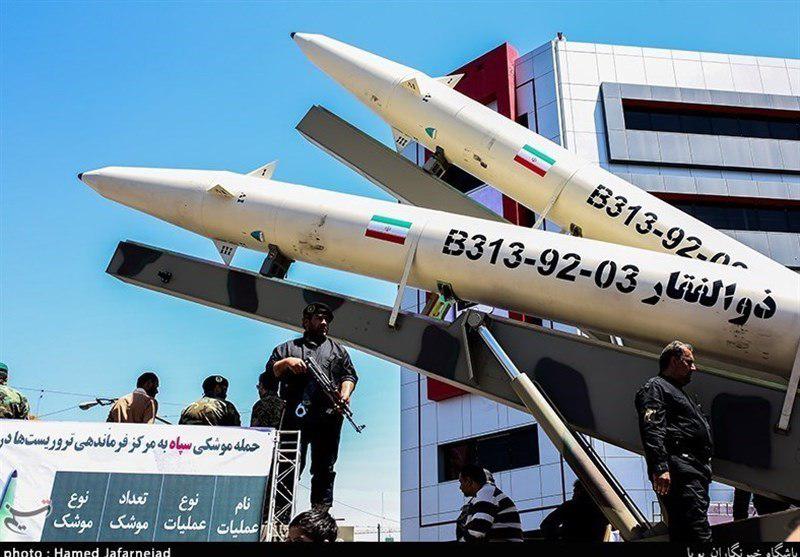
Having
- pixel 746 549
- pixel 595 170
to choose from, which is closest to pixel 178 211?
pixel 595 170

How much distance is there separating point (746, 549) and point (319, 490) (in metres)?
3.15

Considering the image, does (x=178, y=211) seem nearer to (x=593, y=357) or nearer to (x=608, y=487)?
(x=593, y=357)

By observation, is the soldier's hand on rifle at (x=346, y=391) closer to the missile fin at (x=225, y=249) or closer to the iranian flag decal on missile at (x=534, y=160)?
the missile fin at (x=225, y=249)

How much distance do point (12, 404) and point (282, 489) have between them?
3246 millimetres

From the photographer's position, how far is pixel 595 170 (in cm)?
711

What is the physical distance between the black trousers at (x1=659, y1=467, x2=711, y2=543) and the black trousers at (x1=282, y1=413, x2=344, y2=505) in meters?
2.52

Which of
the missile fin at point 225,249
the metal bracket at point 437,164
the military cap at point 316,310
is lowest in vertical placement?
the military cap at point 316,310

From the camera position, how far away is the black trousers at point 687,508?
421 cm

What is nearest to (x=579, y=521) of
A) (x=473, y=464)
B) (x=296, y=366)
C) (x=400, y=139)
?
(x=473, y=464)

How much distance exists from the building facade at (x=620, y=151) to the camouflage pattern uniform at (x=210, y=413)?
48.6 ft

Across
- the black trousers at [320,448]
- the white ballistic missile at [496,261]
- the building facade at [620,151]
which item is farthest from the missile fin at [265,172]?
the building facade at [620,151]

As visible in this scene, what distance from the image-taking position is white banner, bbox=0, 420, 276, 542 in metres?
4.54

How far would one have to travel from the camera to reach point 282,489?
5.21 meters

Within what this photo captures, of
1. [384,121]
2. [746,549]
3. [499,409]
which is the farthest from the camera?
[499,409]
